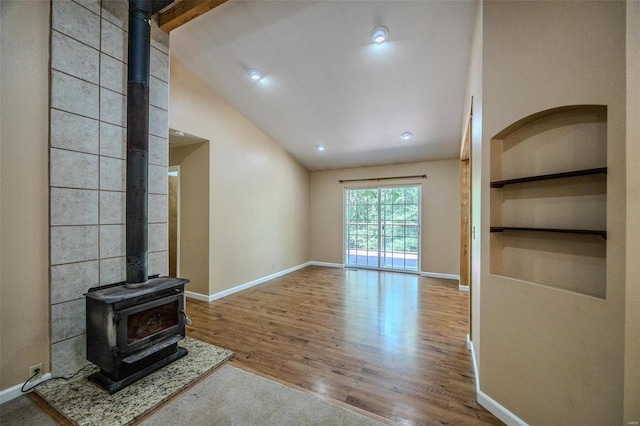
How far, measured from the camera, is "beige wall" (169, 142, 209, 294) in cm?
385

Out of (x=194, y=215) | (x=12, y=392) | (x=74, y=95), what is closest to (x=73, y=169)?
(x=74, y=95)

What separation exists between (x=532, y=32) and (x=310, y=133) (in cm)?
353

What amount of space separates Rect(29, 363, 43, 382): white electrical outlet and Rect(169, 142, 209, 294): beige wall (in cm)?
198

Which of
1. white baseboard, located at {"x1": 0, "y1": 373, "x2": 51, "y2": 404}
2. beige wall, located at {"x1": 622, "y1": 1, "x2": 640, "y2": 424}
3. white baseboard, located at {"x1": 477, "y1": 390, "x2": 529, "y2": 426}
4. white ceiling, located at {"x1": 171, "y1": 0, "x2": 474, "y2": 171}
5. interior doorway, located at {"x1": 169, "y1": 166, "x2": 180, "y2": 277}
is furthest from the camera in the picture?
interior doorway, located at {"x1": 169, "y1": 166, "x2": 180, "y2": 277}

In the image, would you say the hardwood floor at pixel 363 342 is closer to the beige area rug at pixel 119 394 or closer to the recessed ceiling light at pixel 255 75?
the beige area rug at pixel 119 394

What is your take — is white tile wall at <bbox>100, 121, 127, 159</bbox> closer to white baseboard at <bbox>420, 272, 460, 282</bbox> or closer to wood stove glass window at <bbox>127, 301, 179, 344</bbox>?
wood stove glass window at <bbox>127, 301, 179, 344</bbox>

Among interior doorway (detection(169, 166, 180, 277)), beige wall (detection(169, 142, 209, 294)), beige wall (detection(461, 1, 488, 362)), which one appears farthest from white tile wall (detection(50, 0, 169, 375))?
beige wall (detection(461, 1, 488, 362))

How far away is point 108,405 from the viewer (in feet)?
5.60

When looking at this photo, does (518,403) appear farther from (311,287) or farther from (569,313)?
(311,287)

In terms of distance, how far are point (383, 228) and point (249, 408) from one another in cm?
472

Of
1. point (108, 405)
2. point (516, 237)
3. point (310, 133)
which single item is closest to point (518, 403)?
point (516, 237)

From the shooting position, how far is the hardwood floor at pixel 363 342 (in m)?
1.82

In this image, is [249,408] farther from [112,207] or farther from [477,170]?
[477,170]

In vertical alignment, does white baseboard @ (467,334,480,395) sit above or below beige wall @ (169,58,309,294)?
below
